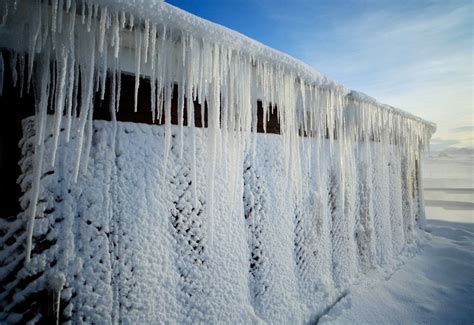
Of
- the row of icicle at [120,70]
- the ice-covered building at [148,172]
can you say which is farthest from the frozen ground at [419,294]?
the row of icicle at [120,70]

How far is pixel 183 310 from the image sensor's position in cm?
189

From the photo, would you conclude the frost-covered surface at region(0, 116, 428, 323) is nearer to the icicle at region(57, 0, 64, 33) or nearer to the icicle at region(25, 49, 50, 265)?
the icicle at region(25, 49, 50, 265)

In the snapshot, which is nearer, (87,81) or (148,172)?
(87,81)

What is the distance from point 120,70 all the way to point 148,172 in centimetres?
76

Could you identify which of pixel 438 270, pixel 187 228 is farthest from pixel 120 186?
pixel 438 270

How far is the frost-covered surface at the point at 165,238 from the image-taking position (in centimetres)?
146

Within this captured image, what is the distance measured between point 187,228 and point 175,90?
1245mm

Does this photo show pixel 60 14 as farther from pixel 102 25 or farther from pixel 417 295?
pixel 417 295

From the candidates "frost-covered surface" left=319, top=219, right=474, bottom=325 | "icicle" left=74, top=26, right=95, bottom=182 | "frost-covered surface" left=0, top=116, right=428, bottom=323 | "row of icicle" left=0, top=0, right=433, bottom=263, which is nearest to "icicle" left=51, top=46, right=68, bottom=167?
"row of icicle" left=0, top=0, right=433, bottom=263

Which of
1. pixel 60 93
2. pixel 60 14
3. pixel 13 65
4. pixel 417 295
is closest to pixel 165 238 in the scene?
pixel 60 93

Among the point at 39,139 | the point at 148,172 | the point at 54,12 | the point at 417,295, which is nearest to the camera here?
the point at 54,12

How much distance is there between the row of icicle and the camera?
4.09ft

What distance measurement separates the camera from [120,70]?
1.60m

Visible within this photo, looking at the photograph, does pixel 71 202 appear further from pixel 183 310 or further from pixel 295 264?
pixel 295 264
